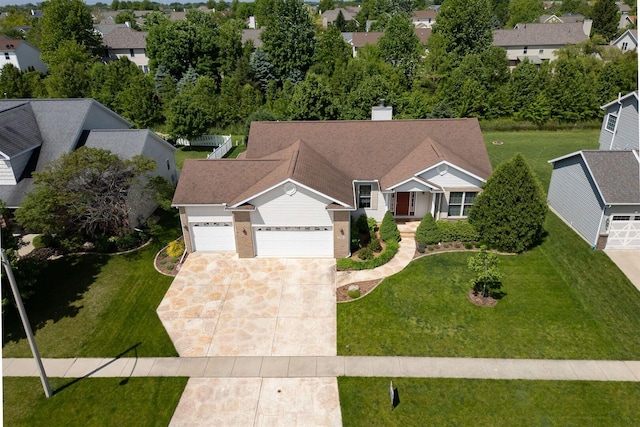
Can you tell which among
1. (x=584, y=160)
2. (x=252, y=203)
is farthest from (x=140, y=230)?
(x=584, y=160)

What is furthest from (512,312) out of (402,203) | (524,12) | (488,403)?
(524,12)

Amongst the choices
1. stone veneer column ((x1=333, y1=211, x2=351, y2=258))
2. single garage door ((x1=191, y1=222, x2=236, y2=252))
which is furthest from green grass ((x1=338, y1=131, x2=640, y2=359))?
single garage door ((x1=191, y1=222, x2=236, y2=252))

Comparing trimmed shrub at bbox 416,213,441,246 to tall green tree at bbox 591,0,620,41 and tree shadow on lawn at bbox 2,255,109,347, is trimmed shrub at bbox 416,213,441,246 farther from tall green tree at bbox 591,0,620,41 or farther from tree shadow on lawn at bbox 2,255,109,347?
tall green tree at bbox 591,0,620,41

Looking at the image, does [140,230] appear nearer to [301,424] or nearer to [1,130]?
[1,130]

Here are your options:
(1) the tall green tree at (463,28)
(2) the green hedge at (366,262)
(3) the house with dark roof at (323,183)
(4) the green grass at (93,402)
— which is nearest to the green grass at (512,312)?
(2) the green hedge at (366,262)

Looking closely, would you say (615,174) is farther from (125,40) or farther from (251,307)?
(125,40)

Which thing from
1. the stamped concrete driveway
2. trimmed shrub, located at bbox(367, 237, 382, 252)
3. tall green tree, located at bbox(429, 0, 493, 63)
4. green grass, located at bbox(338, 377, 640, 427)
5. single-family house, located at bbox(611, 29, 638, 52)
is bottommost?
the stamped concrete driveway
